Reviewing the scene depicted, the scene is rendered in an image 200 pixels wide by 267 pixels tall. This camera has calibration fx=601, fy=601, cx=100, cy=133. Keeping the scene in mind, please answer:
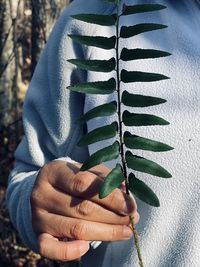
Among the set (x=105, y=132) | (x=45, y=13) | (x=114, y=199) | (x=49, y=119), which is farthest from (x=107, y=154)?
(x=45, y=13)

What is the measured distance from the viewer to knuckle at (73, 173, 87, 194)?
1.05m

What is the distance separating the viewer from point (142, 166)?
874mm

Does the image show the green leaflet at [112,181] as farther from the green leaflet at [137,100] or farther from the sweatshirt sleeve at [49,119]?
the sweatshirt sleeve at [49,119]

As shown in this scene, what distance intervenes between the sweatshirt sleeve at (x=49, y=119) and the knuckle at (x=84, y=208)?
0.75 feet

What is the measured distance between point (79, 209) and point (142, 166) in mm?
248

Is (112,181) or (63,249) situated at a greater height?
(112,181)


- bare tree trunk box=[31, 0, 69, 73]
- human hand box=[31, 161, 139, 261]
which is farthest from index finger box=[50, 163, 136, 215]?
bare tree trunk box=[31, 0, 69, 73]

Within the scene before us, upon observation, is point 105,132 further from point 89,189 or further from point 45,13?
point 45,13

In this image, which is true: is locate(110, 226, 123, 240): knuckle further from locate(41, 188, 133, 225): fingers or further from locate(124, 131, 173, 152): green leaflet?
locate(124, 131, 173, 152): green leaflet

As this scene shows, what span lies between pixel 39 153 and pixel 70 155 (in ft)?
0.26

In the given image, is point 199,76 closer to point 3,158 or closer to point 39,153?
point 39,153

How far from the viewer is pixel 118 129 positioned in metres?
0.90

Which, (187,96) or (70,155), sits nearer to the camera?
(187,96)

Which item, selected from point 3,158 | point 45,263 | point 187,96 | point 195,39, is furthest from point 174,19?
point 3,158
